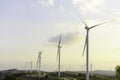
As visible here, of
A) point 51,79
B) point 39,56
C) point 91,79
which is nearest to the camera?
point 51,79

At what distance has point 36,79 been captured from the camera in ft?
534

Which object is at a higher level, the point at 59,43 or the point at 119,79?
the point at 59,43

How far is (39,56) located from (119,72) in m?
55.1

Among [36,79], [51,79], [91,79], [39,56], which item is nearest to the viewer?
[51,79]

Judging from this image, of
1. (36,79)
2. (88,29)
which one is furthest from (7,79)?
(88,29)

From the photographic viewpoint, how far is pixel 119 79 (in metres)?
172

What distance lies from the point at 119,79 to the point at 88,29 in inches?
3518

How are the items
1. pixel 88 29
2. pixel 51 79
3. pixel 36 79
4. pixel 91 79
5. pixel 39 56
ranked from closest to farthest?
pixel 88 29 < pixel 51 79 < pixel 36 79 < pixel 91 79 < pixel 39 56

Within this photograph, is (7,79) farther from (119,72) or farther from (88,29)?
(88,29)

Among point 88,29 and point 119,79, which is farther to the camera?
point 119,79

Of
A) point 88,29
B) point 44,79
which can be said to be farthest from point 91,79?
point 88,29

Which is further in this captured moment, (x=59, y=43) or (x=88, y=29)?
(x=59, y=43)

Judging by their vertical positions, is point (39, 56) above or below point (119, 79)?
above

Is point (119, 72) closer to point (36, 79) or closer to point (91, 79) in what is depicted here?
point (91, 79)
